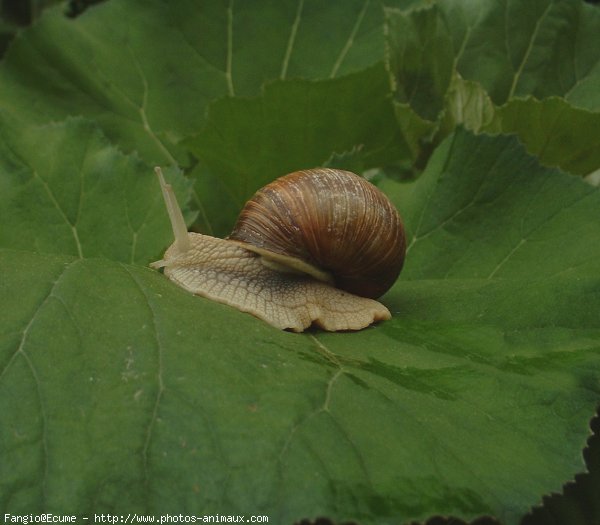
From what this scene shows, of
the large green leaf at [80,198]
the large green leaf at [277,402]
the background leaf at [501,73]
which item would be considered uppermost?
the background leaf at [501,73]

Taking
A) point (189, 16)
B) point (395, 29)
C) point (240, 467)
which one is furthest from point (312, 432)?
point (189, 16)

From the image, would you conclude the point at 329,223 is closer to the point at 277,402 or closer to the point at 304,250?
the point at 304,250

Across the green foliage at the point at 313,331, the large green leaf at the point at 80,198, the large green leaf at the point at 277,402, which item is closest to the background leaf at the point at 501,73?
the green foliage at the point at 313,331

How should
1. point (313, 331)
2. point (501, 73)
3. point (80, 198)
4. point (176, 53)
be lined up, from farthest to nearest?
1. point (176, 53)
2. point (501, 73)
3. point (80, 198)
4. point (313, 331)

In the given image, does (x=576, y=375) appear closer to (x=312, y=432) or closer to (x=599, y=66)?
(x=312, y=432)

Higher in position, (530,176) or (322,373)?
(530,176)

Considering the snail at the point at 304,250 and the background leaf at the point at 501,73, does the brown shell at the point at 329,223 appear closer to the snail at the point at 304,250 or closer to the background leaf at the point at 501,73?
the snail at the point at 304,250

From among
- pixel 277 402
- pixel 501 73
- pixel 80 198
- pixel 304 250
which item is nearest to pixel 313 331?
pixel 304 250
